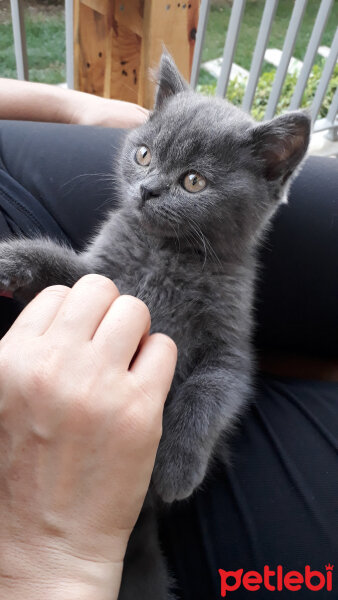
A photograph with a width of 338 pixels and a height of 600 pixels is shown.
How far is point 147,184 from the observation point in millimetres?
785

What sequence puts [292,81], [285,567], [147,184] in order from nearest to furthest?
[285,567] → [147,184] → [292,81]

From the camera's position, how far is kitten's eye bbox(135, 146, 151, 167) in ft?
2.80

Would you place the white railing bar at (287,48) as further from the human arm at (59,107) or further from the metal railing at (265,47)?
the human arm at (59,107)

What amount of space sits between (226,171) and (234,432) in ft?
1.50

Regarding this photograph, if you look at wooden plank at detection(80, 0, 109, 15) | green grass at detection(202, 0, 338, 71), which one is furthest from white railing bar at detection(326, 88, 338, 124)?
wooden plank at detection(80, 0, 109, 15)

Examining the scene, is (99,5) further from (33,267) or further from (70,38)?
(33,267)

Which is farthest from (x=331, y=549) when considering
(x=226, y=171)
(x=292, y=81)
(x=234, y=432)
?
(x=292, y=81)

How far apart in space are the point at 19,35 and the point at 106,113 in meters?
0.87

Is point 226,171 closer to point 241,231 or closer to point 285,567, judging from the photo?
point 241,231

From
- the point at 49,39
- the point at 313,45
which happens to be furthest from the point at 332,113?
the point at 49,39

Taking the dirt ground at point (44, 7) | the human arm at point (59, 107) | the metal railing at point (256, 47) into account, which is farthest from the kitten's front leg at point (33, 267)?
the dirt ground at point (44, 7)

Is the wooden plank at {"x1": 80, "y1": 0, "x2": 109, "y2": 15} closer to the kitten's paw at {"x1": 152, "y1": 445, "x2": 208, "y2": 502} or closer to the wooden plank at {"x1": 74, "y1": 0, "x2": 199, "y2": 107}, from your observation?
the wooden plank at {"x1": 74, "y1": 0, "x2": 199, "y2": 107}

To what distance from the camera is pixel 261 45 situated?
2.06 metres

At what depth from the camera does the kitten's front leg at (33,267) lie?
79 cm
